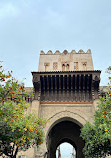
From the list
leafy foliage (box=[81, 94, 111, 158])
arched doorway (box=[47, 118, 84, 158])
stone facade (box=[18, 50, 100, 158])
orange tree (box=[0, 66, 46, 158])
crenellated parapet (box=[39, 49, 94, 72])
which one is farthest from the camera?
arched doorway (box=[47, 118, 84, 158])

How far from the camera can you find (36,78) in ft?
37.6

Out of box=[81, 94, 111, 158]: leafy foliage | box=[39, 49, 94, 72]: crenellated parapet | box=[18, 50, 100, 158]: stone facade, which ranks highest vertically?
box=[39, 49, 94, 72]: crenellated parapet

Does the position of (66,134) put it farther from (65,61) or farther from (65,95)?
(65,61)

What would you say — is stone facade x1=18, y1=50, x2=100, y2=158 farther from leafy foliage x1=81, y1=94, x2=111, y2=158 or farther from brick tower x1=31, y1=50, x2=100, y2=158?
leafy foliage x1=81, y1=94, x2=111, y2=158

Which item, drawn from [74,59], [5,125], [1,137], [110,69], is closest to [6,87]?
[5,125]

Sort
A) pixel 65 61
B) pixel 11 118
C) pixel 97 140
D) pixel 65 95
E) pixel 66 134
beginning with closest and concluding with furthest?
pixel 11 118 < pixel 97 140 < pixel 65 95 < pixel 65 61 < pixel 66 134

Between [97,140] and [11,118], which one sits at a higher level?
[11,118]

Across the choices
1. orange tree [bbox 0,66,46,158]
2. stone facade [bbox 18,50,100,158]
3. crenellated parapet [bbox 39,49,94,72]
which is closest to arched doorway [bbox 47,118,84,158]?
stone facade [bbox 18,50,100,158]

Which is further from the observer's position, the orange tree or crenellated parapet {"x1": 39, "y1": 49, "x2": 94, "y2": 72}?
crenellated parapet {"x1": 39, "y1": 49, "x2": 94, "y2": 72}

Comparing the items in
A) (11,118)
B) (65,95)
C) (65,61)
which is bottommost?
(11,118)

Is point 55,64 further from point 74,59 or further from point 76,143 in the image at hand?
point 76,143

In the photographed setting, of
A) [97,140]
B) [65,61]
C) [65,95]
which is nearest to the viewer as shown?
[97,140]

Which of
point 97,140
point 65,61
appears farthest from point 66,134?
point 97,140

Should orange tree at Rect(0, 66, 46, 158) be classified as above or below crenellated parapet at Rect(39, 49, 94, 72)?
below
